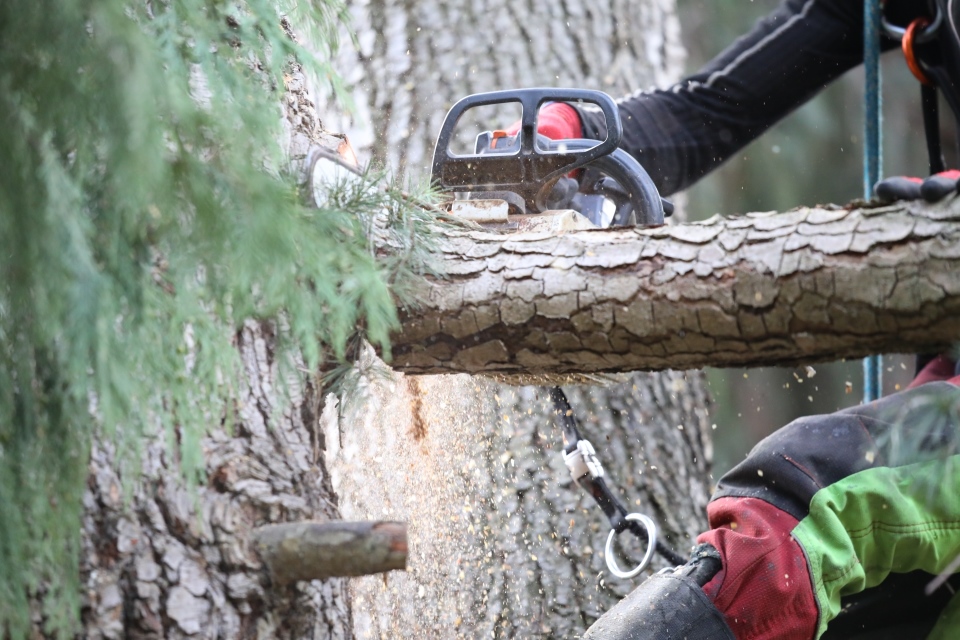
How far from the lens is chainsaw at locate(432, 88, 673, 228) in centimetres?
173

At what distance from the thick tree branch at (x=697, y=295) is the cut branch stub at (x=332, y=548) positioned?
0.35 meters

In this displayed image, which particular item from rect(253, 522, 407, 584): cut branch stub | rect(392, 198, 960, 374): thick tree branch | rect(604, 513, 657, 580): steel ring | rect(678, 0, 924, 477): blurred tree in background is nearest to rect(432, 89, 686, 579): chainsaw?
rect(604, 513, 657, 580): steel ring

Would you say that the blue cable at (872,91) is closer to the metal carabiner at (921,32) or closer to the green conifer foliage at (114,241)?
the metal carabiner at (921,32)

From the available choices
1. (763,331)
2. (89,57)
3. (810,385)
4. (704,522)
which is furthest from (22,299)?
(810,385)

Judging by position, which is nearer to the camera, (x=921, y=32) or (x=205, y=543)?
(x=205, y=543)

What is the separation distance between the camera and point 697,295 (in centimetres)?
122

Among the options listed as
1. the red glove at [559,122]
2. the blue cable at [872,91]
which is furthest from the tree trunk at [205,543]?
the blue cable at [872,91]

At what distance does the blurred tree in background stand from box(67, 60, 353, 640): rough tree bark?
446 cm

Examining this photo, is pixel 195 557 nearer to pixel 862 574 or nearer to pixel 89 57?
pixel 89 57

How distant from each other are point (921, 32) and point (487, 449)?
1.55m

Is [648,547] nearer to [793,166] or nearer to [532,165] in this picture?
[532,165]

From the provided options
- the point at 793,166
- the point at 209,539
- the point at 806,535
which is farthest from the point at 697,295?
the point at 793,166

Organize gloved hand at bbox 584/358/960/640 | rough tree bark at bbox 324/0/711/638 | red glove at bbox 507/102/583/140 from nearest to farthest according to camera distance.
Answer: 1. gloved hand at bbox 584/358/960/640
2. red glove at bbox 507/102/583/140
3. rough tree bark at bbox 324/0/711/638

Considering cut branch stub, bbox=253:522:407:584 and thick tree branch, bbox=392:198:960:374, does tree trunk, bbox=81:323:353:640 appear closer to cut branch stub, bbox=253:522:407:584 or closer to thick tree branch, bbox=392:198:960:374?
cut branch stub, bbox=253:522:407:584
